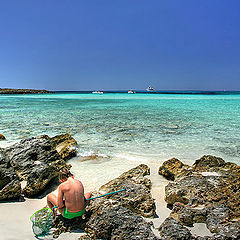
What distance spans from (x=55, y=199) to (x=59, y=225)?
444 mm

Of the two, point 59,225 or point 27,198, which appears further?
point 27,198

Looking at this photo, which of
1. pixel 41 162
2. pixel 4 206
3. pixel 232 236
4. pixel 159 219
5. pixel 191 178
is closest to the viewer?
pixel 232 236

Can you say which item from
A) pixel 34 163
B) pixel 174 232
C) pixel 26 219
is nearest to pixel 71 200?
pixel 26 219

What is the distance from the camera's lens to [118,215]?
3033mm

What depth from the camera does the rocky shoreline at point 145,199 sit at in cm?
286

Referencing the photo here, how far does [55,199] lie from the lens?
11.4ft

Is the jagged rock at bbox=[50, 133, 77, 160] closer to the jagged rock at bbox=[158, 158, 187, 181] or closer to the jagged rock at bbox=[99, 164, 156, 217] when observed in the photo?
the jagged rock at bbox=[99, 164, 156, 217]

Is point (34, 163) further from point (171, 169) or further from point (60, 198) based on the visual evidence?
point (171, 169)

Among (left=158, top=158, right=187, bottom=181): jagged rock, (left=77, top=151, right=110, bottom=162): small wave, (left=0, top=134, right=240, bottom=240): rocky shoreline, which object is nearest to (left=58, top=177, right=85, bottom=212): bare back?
(left=0, top=134, right=240, bottom=240): rocky shoreline

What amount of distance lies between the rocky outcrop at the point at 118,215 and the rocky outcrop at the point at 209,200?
0.41 metres

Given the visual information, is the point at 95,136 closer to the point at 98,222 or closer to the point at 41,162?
the point at 41,162

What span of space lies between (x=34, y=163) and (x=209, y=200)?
14.8 feet

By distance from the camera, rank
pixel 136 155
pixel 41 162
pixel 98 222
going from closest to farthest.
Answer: pixel 98 222 → pixel 41 162 → pixel 136 155

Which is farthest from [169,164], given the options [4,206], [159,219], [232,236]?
[4,206]
